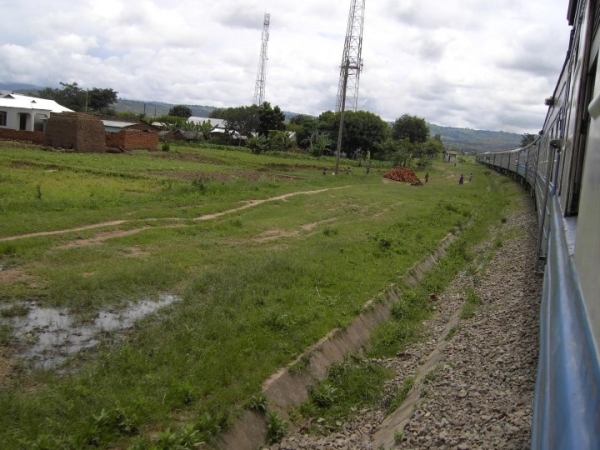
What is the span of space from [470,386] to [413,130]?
3312 inches

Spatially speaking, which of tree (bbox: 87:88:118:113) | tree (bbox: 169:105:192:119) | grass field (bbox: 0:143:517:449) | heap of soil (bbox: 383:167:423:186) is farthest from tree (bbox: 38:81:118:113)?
grass field (bbox: 0:143:517:449)

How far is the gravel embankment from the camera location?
435 cm

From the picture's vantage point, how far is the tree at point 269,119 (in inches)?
2633

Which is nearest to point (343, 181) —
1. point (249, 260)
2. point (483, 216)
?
point (483, 216)

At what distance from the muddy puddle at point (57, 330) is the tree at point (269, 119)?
2396 inches

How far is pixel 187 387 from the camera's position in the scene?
5.22 meters

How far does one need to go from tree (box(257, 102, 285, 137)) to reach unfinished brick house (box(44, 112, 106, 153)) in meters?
31.4


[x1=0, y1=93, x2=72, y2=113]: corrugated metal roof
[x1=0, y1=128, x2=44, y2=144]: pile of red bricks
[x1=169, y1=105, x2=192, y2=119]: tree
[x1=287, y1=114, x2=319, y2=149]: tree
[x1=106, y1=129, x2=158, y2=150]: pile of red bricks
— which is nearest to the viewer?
[x1=0, y1=128, x2=44, y2=144]: pile of red bricks

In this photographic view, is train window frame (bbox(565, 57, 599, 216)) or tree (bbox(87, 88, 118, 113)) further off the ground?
tree (bbox(87, 88, 118, 113))

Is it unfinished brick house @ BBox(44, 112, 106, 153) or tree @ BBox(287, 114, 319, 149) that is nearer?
unfinished brick house @ BBox(44, 112, 106, 153)

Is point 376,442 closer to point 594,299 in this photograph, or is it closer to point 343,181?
point 594,299

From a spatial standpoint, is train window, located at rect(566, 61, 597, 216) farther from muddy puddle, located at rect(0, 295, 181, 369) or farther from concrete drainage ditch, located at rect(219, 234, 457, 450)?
muddy puddle, located at rect(0, 295, 181, 369)

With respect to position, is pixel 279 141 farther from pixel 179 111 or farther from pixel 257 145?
pixel 179 111

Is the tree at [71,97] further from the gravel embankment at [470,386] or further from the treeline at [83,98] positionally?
the gravel embankment at [470,386]
